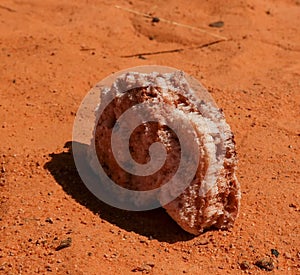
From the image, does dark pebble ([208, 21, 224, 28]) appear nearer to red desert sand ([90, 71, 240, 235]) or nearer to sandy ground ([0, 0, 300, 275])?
sandy ground ([0, 0, 300, 275])

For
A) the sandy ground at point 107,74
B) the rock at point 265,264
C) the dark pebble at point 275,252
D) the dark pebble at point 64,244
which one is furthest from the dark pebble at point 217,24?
the dark pebble at point 64,244

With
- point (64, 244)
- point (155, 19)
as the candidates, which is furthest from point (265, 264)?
point (155, 19)

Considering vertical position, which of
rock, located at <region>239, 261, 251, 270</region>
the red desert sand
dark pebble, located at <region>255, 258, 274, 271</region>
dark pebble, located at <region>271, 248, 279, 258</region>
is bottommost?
rock, located at <region>239, 261, 251, 270</region>

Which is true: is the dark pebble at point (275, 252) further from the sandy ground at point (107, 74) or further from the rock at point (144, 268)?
the rock at point (144, 268)

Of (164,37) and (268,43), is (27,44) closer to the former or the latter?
(164,37)

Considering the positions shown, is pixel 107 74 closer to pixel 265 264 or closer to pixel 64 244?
pixel 64 244

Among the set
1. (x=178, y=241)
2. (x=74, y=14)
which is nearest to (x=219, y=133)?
(x=178, y=241)

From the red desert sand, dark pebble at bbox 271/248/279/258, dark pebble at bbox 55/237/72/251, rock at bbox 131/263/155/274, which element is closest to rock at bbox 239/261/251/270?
dark pebble at bbox 271/248/279/258

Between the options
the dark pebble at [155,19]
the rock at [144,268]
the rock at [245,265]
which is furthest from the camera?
the dark pebble at [155,19]
